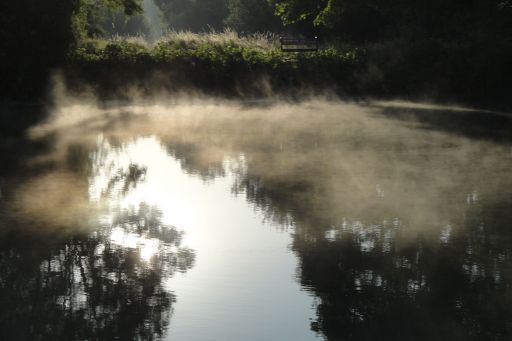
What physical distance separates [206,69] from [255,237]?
66.8ft

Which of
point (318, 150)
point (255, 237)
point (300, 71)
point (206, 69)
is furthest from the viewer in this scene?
point (300, 71)

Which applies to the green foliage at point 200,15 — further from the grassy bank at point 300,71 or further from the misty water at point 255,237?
the misty water at point 255,237

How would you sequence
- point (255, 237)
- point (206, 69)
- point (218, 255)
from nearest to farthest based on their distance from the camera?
point (218, 255) < point (255, 237) < point (206, 69)

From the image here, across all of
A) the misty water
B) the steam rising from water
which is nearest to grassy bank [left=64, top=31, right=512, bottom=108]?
the steam rising from water

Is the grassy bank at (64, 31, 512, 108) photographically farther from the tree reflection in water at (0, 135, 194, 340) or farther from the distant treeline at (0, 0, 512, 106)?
the tree reflection in water at (0, 135, 194, 340)

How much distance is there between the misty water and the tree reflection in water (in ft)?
0.08

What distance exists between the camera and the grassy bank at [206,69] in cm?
2803

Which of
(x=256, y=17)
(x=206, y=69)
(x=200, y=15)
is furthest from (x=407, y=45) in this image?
(x=200, y=15)

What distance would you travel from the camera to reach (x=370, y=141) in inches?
734

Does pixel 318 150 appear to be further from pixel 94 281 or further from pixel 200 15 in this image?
pixel 200 15

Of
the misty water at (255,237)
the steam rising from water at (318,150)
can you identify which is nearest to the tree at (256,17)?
the steam rising from water at (318,150)

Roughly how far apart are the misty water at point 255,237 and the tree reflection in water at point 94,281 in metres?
0.02

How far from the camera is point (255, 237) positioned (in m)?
9.74

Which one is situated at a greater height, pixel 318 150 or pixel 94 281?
pixel 94 281
